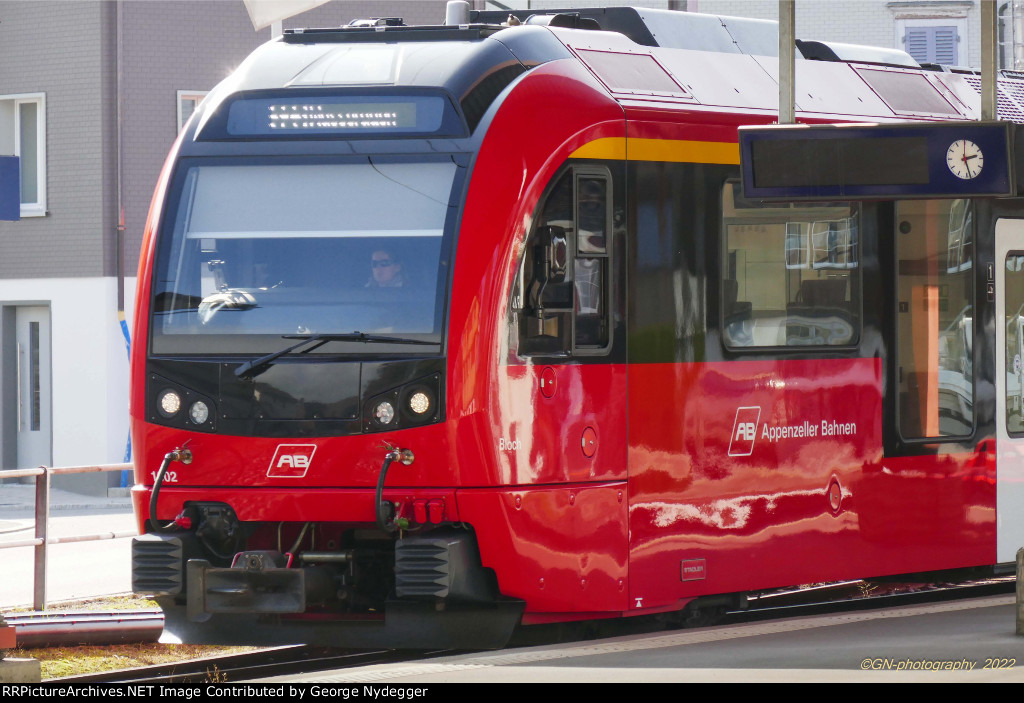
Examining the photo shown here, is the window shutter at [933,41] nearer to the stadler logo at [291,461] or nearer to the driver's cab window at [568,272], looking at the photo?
the driver's cab window at [568,272]

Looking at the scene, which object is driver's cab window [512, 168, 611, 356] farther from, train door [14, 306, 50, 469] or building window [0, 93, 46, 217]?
building window [0, 93, 46, 217]

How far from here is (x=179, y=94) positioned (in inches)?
912

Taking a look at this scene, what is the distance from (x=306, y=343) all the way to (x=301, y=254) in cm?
46

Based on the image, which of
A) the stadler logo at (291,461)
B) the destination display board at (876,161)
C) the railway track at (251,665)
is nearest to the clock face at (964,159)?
the destination display board at (876,161)

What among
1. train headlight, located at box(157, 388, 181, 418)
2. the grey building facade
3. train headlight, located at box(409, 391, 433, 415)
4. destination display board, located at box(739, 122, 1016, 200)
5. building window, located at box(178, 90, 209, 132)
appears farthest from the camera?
building window, located at box(178, 90, 209, 132)

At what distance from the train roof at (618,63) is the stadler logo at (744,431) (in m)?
1.72

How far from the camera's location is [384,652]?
10.0m

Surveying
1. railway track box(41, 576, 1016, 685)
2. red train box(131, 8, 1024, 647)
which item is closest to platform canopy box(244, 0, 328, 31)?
red train box(131, 8, 1024, 647)

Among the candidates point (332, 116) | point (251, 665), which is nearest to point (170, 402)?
point (332, 116)

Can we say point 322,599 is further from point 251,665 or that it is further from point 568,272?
point 568,272

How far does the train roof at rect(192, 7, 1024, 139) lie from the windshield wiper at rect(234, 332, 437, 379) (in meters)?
1.19

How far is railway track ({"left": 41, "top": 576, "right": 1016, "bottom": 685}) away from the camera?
30.5ft

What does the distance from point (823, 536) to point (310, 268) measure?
11.2 ft
